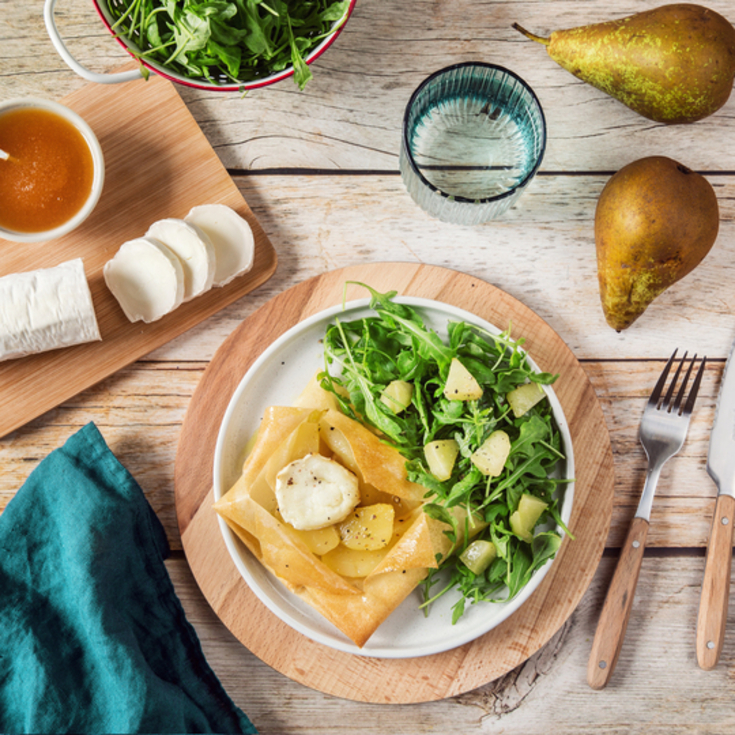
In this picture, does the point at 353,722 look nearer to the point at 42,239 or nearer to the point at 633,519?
the point at 633,519

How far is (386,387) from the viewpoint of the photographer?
131 cm

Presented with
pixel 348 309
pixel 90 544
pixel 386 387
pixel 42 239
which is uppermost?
pixel 42 239

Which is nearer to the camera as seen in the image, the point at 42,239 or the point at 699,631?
the point at 42,239

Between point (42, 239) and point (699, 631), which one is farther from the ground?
point (42, 239)

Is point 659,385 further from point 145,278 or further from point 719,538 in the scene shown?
point 145,278

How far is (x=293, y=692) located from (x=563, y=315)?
1.16 metres

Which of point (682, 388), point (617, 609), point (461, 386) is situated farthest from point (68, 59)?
point (617, 609)

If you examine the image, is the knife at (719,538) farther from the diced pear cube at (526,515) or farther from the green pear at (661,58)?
the green pear at (661,58)

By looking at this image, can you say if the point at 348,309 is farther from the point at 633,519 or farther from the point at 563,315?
the point at 633,519

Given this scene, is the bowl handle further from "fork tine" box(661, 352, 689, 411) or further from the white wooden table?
"fork tine" box(661, 352, 689, 411)

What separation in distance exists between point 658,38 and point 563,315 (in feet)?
2.09

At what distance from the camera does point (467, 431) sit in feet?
4.13

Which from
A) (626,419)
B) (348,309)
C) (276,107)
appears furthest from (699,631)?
(276,107)

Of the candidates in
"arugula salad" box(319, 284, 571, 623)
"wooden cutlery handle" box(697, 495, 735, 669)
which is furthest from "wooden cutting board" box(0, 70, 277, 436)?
"wooden cutlery handle" box(697, 495, 735, 669)
